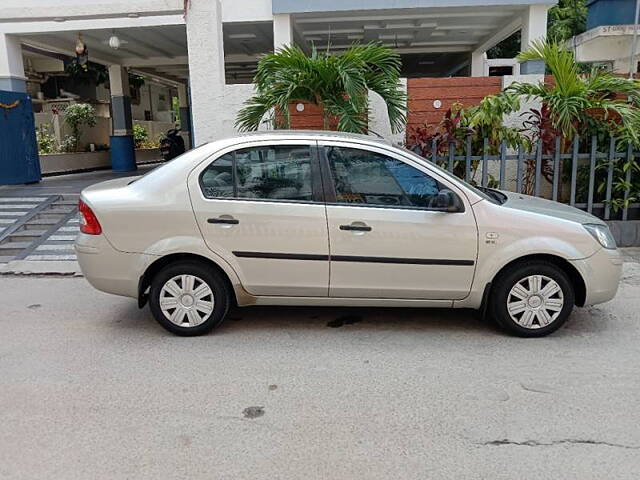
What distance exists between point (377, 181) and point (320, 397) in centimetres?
187

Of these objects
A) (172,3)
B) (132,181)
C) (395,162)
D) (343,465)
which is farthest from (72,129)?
(343,465)

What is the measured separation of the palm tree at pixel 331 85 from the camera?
24.7 ft

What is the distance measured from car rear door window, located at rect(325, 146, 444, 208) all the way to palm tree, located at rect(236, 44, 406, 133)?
2897mm

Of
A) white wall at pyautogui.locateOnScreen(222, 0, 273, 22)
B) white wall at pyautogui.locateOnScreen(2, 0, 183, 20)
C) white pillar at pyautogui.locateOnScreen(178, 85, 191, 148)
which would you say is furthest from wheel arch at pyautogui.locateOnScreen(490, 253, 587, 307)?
white pillar at pyautogui.locateOnScreen(178, 85, 191, 148)

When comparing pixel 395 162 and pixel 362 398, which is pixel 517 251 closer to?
pixel 395 162

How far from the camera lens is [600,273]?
4.61 metres

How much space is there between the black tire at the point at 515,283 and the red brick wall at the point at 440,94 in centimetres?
429

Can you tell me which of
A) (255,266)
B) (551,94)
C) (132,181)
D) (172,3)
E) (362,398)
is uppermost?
(172,3)

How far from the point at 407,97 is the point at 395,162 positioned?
12.7 ft

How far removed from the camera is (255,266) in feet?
15.4

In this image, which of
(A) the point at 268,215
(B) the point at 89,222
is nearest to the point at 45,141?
(B) the point at 89,222

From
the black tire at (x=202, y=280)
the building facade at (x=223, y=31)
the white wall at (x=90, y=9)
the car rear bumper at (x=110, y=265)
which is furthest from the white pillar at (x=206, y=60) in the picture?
the black tire at (x=202, y=280)

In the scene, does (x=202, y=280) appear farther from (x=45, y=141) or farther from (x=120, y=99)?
(x=120, y=99)

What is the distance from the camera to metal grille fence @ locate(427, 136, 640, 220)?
7.66 meters
